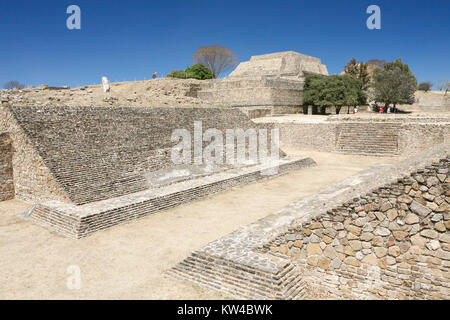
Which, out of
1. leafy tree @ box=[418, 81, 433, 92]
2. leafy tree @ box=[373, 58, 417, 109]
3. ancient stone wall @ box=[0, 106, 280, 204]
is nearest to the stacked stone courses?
ancient stone wall @ box=[0, 106, 280, 204]

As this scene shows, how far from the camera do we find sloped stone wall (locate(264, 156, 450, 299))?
459 centimetres

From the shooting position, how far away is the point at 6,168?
32.7 ft

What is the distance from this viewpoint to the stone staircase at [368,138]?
17562mm

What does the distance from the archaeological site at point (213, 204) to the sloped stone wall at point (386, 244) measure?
2 cm

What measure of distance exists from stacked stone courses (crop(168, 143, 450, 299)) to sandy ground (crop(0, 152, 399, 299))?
1.78 feet

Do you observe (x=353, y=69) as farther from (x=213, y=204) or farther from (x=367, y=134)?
(x=213, y=204)

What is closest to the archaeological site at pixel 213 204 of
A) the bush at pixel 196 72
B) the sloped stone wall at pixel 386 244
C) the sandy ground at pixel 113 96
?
the sloped stone wall at pixel 386 244

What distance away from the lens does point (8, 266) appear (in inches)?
239

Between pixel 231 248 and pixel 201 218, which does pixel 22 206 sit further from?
pixel 231 248

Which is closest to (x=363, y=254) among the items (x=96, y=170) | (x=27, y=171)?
(x=96, y=170)

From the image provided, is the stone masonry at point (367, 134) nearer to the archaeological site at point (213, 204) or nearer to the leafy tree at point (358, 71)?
the archaeological site at point (213, 204)
